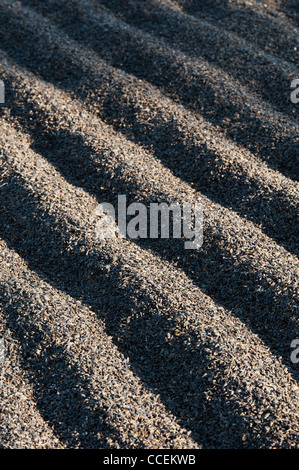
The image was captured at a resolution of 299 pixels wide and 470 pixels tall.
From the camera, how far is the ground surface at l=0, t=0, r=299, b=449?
204cm

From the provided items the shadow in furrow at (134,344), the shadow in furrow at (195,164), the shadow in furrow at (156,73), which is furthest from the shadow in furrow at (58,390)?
the shadow in furrow at (156,73)

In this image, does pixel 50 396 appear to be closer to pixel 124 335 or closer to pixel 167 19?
pixel 124 335

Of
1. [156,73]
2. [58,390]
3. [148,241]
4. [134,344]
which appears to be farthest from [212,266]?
[156,73]

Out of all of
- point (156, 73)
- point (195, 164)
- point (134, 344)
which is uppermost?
point (156, 73)

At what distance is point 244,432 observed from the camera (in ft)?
6.50

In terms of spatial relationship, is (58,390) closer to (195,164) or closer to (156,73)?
(195,164)

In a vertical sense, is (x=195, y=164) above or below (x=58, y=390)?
above

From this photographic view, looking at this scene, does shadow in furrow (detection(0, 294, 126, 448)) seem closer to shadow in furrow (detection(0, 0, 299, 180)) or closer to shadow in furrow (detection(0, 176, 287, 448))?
shadow in furrow (detection(0, 176, 287, 448))

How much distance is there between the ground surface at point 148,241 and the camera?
6.70 feet

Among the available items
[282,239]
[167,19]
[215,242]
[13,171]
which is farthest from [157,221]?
[167,19]

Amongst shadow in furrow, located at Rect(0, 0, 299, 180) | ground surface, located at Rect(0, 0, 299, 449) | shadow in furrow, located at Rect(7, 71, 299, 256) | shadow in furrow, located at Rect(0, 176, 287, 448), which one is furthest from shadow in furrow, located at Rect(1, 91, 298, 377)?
shadow in furrow, located at Rect(0, 0, 299, 180)

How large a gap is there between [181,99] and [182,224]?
119 cm

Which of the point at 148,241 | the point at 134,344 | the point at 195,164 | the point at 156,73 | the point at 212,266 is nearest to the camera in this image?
the point at 134,344

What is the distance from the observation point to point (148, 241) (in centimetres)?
268
